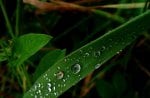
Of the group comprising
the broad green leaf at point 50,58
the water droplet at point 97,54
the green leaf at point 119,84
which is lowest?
A: the green leaf at point 119,84

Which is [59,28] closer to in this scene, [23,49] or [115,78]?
[115,78]

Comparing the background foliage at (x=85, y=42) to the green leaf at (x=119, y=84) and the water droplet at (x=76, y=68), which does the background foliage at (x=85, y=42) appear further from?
the water droplet at (x=76, y=68)

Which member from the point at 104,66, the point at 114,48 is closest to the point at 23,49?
the point at 114,48

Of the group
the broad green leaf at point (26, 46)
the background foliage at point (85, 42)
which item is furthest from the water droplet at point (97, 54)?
the background foliage at point (85, 42)

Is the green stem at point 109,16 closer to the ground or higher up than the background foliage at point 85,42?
higher up

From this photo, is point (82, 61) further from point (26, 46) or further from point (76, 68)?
point (26, 46)

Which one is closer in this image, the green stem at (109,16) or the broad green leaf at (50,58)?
the broad green leaf at (50,58)
